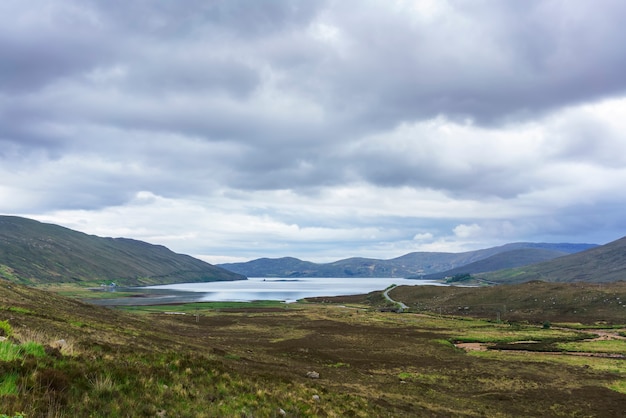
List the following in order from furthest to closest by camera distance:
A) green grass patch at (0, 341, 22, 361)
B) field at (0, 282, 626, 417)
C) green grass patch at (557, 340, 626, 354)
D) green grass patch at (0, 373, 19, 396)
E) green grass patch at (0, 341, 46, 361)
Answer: green grass patch at (557, 340, 626, 354) → field at (0, 282, 626, 417) → green grass patch at (0, 341, 46, 361) → green grass patch at (0, 341, 22, 361) → green grass patch at (0, 373, 19, 396)

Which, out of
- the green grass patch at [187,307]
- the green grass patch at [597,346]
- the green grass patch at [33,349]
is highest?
the green grass patch at [33,349]

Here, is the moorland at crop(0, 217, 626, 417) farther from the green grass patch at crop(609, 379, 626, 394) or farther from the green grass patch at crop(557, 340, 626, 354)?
the green grass patch at crop(557, 340, 626, 354)

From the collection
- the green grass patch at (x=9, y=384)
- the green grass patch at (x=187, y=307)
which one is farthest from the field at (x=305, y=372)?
the green grass patch at (x=187, y=307)

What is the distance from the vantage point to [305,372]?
34031 mm

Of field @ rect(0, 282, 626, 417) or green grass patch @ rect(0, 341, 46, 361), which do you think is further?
field @ rect(0, 282, 626, 417)

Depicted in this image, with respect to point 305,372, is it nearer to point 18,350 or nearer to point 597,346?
point 18,350

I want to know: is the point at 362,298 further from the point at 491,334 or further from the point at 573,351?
the point at 573,351

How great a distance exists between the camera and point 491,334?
240 ft

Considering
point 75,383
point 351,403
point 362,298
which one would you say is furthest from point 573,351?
point 362,298

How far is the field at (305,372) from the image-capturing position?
11.3 m

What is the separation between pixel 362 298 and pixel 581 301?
96579 millimetres

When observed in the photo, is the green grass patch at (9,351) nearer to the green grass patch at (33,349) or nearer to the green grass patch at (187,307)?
the green grass patch at (33,349)

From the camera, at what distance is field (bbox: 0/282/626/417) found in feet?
37.0

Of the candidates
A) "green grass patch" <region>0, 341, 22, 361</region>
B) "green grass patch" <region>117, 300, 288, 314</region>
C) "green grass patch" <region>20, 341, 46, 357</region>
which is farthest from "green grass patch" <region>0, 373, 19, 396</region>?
"green grass patch" <region>117, 300, 288, 314</region>
